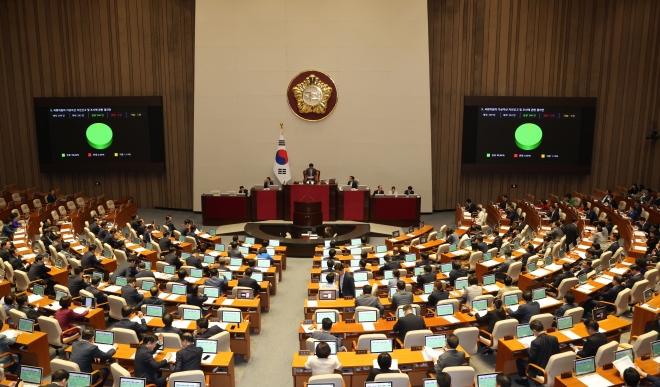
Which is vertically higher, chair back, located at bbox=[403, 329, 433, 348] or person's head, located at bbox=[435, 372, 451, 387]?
person's head, located at bbox=[435, 372, 451, 387]

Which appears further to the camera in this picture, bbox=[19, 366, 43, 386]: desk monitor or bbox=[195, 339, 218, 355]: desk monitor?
bbox=[195, 339, 218, 355]: desk monitor

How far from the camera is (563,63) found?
2333 cm

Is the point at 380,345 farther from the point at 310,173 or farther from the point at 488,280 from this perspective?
the point at 310,173

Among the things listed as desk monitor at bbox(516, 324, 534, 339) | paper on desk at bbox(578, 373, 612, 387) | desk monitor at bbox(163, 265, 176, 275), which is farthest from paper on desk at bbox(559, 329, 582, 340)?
desk monitor at bbox(163, 265, 176, 275)

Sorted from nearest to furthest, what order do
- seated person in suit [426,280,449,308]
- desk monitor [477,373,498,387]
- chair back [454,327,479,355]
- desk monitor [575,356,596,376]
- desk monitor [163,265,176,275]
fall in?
1. desk monitor [477,373,498,387]
2. desk monitor [575,356,596,376]
3. chair back [454,327,479,355]
4. seated person in suit [426,280,449,308]
5. desk monitor [163,265,176,275]

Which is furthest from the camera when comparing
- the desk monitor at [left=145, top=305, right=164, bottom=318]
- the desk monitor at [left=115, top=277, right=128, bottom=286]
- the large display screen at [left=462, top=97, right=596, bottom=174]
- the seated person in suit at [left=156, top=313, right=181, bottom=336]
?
the large display screen at [left=462, top=97, right=596, bottom=174]

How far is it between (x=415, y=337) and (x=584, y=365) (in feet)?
8.14

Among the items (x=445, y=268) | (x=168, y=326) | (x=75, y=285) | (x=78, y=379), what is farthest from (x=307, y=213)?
(x=78, y=379)

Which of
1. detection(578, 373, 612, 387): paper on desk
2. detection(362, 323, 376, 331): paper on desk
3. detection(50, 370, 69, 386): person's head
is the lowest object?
detection(362, 323, 376, 331): paper on desk

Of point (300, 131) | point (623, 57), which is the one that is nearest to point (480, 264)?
point (300, 131)

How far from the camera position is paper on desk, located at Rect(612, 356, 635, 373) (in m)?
7.74

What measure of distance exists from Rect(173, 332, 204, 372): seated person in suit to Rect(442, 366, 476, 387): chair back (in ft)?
11.7

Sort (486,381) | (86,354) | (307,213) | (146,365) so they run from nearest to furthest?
1. (486,381)
2. (146,365)
3. (86,354)
4. (307,213)

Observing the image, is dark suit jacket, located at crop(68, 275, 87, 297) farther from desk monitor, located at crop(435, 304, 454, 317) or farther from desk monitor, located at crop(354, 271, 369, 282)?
desk monitor, located at crop(435, 304, 454, 317)
